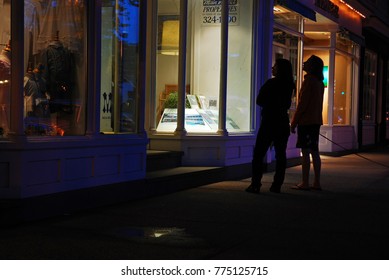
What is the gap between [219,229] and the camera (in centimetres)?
638

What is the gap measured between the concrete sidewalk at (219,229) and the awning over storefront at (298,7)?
4824 mm

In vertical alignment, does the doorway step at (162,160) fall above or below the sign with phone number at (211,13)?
below

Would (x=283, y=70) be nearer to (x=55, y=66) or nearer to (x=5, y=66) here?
(x=55, y=66)

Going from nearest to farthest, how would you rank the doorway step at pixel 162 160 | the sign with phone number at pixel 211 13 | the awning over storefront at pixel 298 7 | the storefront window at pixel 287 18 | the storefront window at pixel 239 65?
1. the doorway step at pixel 162 160
2. the sign with phone number at pixel 211 13
3. the storefront window at pixel 239 65
4. the awning over storefront at pixel 298 7
5. the storefront window at pixel 287 18

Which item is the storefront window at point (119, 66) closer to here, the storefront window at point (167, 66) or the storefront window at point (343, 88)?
the storefront window at point (167, 66)

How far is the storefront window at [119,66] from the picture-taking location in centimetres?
839

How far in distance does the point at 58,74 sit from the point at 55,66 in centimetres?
11

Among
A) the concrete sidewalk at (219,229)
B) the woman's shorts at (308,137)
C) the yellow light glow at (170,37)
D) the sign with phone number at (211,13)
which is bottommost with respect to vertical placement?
the concrete sidewalk at (219,229)

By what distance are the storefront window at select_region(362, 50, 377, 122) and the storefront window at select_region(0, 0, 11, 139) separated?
15.8 meters

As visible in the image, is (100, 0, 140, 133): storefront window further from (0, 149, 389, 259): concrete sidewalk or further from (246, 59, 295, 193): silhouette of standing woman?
(246, 59, 295, 193): silhouette of standing woman

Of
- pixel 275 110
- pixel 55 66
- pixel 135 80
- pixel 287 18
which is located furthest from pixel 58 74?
pixel 287 18

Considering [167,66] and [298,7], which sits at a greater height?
[298,7]

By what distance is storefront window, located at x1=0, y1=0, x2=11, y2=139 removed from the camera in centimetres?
685

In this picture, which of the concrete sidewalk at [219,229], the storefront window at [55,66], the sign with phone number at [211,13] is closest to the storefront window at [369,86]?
the sign with phone number at [211,13]
